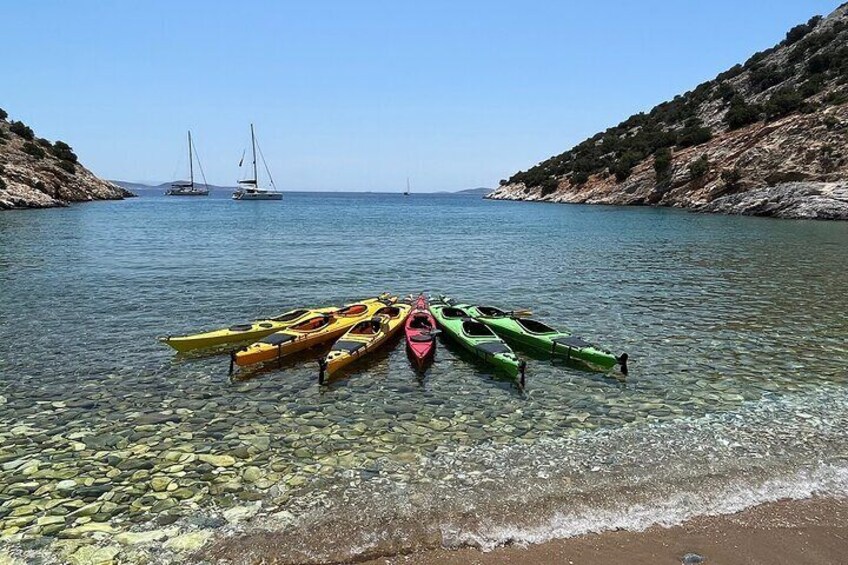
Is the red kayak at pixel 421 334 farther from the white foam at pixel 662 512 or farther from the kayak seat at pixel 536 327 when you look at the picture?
the white foam at pixel 662 512

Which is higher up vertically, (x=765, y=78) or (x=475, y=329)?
(x=765, y=78)

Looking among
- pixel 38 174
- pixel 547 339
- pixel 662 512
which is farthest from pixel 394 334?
pixel 38 174

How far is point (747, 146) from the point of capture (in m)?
75.1

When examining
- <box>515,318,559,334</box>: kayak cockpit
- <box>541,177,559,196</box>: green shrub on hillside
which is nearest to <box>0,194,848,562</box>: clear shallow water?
<box>515,318,559,334</box>: kayak cockpit

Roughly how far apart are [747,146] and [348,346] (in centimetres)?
7925

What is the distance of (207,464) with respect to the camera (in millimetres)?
9688

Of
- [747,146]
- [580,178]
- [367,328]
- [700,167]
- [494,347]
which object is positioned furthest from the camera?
[580,178]

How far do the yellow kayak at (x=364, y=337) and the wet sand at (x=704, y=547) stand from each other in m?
7.41

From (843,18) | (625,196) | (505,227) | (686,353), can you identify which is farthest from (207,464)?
(843,18)

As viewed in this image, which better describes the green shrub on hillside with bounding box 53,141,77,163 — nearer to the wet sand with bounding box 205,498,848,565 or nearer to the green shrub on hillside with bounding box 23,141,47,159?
the green shrub on hillside with bounding box 23,141,47,159

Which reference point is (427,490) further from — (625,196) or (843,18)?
(843,18)

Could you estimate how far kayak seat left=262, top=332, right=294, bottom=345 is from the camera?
1542cm

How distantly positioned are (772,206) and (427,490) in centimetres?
6917

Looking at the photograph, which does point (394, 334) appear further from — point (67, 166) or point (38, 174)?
point (67, 166)
